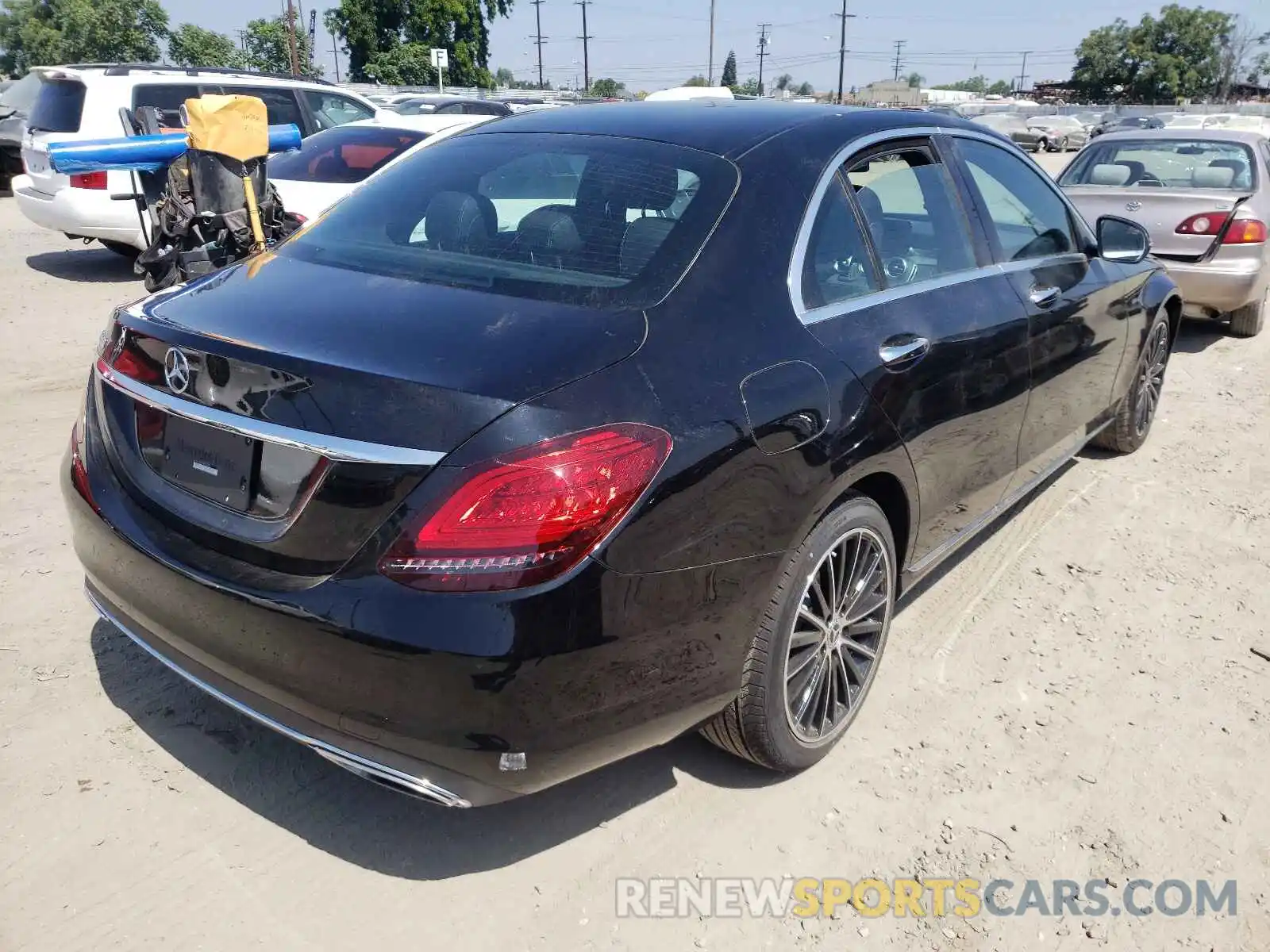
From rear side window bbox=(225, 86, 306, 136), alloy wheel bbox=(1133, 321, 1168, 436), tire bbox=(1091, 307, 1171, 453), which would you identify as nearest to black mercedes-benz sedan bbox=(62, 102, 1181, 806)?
tire bbox=(1091, 307, 1171, 453)

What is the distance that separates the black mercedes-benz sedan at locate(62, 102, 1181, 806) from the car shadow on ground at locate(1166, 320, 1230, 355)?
5.68 metres

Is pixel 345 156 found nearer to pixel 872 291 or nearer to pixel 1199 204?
pixel 1199 204

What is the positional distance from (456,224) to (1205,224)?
→ 6.46 metres

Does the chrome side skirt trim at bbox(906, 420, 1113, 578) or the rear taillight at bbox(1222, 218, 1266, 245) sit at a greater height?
the rear taillight at bbox(1222, 218, 1266, 245)

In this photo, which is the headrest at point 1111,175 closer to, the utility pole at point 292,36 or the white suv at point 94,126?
the white suv at point 94,126

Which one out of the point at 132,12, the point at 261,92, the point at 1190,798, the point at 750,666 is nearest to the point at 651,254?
the point at 750,666

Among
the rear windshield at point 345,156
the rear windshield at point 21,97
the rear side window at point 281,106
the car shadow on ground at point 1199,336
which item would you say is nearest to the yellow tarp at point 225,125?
the rear windshield at point 345,156

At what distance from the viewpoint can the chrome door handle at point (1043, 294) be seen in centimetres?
359

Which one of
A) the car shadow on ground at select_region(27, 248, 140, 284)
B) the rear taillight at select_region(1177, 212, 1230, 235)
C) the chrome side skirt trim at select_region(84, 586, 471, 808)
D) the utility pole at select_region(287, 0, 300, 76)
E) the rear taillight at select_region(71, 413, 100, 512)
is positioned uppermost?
the utility pole at select_region(287, 0, 300, 76)

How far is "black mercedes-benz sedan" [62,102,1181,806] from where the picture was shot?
6.33ft

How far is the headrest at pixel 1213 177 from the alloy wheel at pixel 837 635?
22.1 feet

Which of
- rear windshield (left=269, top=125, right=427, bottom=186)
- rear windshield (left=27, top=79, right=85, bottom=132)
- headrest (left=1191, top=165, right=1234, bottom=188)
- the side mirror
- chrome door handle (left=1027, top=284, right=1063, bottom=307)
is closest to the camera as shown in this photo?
chrome door handle (left=1027, top=284, right=1063, bottom=307)

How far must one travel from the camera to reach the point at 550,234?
8.61ft

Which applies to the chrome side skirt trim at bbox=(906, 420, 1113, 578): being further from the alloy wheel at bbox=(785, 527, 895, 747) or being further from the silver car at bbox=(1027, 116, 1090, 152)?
the silver car at bbox=(1027, 116, 1090, 152)
